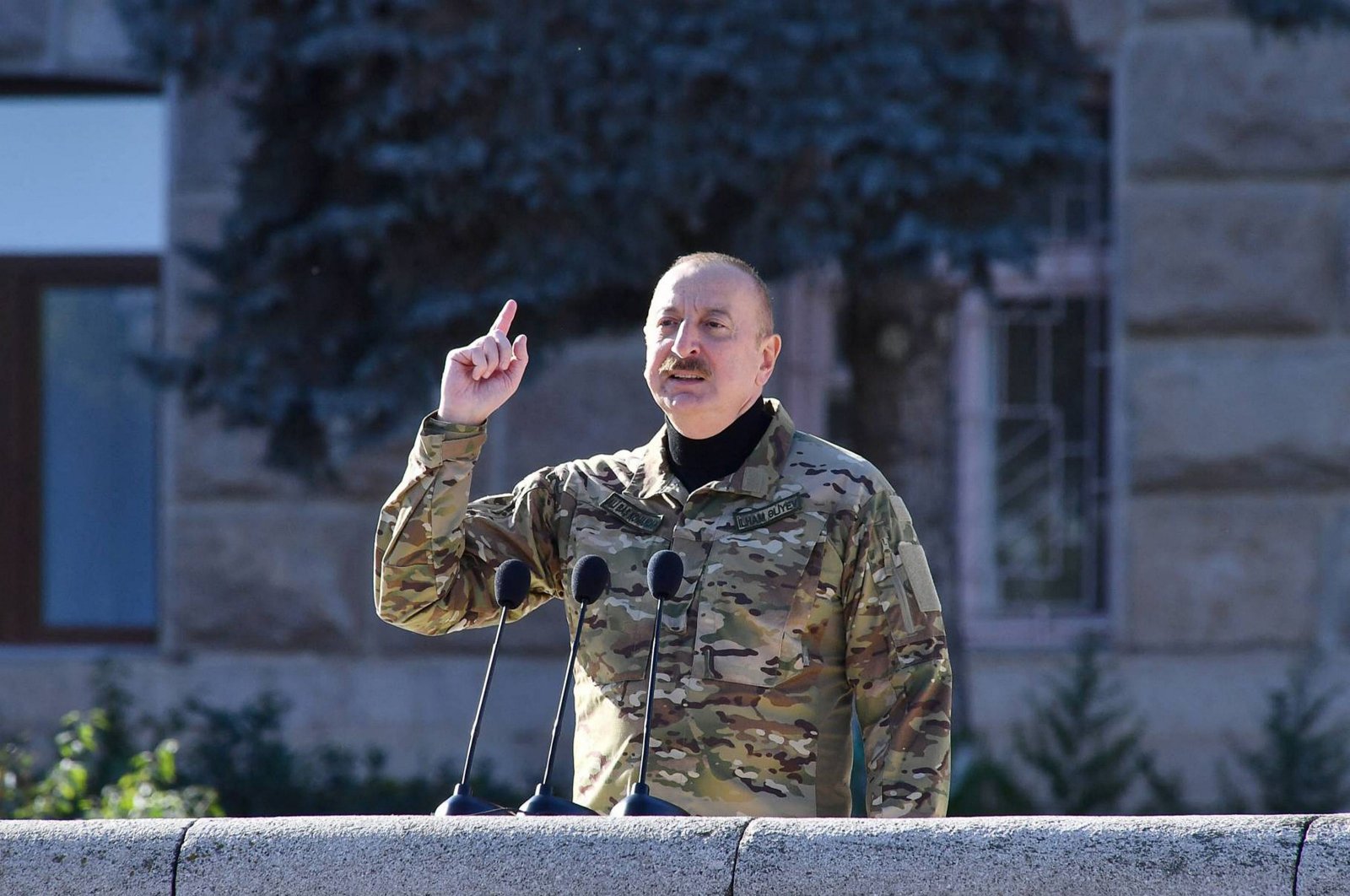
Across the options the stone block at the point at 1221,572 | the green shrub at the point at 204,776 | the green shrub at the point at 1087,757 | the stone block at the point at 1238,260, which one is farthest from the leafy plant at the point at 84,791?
the stone block at the point at 1238,260

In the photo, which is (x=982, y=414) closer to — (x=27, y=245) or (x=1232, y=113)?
(x=1232, y=113)

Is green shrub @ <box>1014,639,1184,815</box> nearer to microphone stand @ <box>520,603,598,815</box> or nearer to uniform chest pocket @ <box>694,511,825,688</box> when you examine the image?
uniform chest pocket @ <box>694,511,825,688</box>

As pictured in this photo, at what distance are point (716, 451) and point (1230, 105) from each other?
5397mm

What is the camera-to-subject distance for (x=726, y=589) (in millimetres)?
Result: 3389

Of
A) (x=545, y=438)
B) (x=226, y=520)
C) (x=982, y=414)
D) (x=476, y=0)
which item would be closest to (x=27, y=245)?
(x=226, y=520)

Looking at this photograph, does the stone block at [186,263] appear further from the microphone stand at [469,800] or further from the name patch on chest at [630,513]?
the microphone stand at [469,800]

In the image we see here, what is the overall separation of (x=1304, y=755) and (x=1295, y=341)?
1837 millimetres

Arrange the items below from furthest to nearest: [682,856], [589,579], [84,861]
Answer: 1. [589,579]
2. [84,861]
3. [682,856]

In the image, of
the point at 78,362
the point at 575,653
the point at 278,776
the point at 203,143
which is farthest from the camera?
the point at 78,362

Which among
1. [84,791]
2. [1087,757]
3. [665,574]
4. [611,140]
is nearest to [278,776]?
[84,791]

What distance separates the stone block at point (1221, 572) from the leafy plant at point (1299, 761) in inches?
20.7

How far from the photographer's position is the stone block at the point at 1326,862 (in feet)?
8.36

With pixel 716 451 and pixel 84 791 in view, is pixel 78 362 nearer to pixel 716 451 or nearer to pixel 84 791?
pixel 84 791

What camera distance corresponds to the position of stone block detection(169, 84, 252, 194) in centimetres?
853
